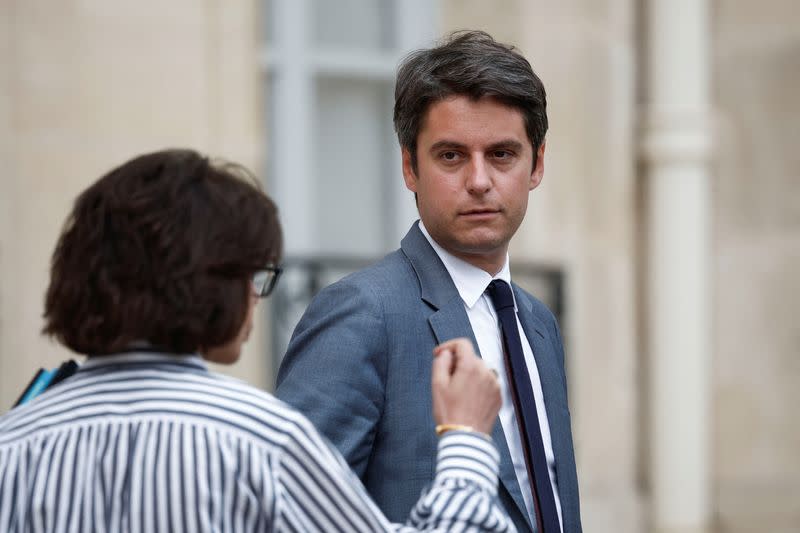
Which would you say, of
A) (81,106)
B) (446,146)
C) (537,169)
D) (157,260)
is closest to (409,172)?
(446,146)

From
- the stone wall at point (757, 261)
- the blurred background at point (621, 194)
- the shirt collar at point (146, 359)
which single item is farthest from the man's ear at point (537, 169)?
the stone wall at point (757, 261)

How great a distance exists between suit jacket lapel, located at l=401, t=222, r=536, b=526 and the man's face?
2.2 inches

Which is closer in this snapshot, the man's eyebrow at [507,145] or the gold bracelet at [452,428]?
the gold bracelet at [452,428]

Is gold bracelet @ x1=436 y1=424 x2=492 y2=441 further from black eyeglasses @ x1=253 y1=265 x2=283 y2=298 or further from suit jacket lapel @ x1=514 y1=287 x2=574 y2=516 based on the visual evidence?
suit jacket lapel @ x1=514 y1=287 x2=574 y2=516

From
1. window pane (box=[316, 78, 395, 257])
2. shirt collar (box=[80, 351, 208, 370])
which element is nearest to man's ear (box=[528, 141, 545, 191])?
shirt collar (box=[80, 351, 208, 370])

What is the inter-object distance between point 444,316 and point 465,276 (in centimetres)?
12

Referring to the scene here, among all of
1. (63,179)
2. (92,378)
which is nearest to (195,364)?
(92,378)

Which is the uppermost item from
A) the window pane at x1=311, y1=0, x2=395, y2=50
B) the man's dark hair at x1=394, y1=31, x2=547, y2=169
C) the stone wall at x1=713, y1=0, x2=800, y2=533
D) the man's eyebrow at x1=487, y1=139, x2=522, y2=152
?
the window pane at x1=311, y1=0, x2=395, y2=50

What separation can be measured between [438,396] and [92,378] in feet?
1.58

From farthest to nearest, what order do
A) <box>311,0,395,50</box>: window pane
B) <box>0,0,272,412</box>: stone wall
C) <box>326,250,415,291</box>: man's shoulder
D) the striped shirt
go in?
<box>311,0,395,50</box>: window pane < <box>0,0,272,412</box>: stone wall < <box>326,250,415,291</box>: man's shoulder < the striped shirt

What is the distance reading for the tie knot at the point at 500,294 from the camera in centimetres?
269

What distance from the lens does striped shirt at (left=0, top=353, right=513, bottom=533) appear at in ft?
6.06

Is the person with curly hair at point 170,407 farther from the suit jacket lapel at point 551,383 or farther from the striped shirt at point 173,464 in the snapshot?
the suit jacket lapel at point 551,383

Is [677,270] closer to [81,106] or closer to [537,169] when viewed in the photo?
[81,106]
